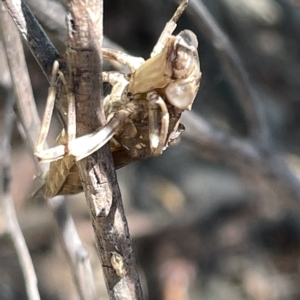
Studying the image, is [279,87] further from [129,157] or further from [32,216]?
[129,157]

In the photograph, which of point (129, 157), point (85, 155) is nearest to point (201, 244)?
point (129, 157)

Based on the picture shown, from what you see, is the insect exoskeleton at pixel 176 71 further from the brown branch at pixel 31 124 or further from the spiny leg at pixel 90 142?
the brown branch at pixel 31 124

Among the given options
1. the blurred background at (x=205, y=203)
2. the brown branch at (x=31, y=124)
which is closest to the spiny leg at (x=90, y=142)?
the brown branch at (x=31, y=124)

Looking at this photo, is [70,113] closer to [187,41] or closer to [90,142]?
[90,142]

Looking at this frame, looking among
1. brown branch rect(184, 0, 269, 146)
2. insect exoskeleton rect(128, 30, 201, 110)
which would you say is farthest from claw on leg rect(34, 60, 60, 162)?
brown branch rect(184, 0, 269, 146)

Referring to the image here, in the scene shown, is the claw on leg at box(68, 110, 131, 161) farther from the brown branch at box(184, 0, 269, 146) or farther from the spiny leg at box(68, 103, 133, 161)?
the brown branch at box(184, 0, 269, 146)

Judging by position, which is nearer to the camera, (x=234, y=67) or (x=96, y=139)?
(x=96, y=139)

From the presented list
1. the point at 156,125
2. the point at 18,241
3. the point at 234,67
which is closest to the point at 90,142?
the point at 156,125
